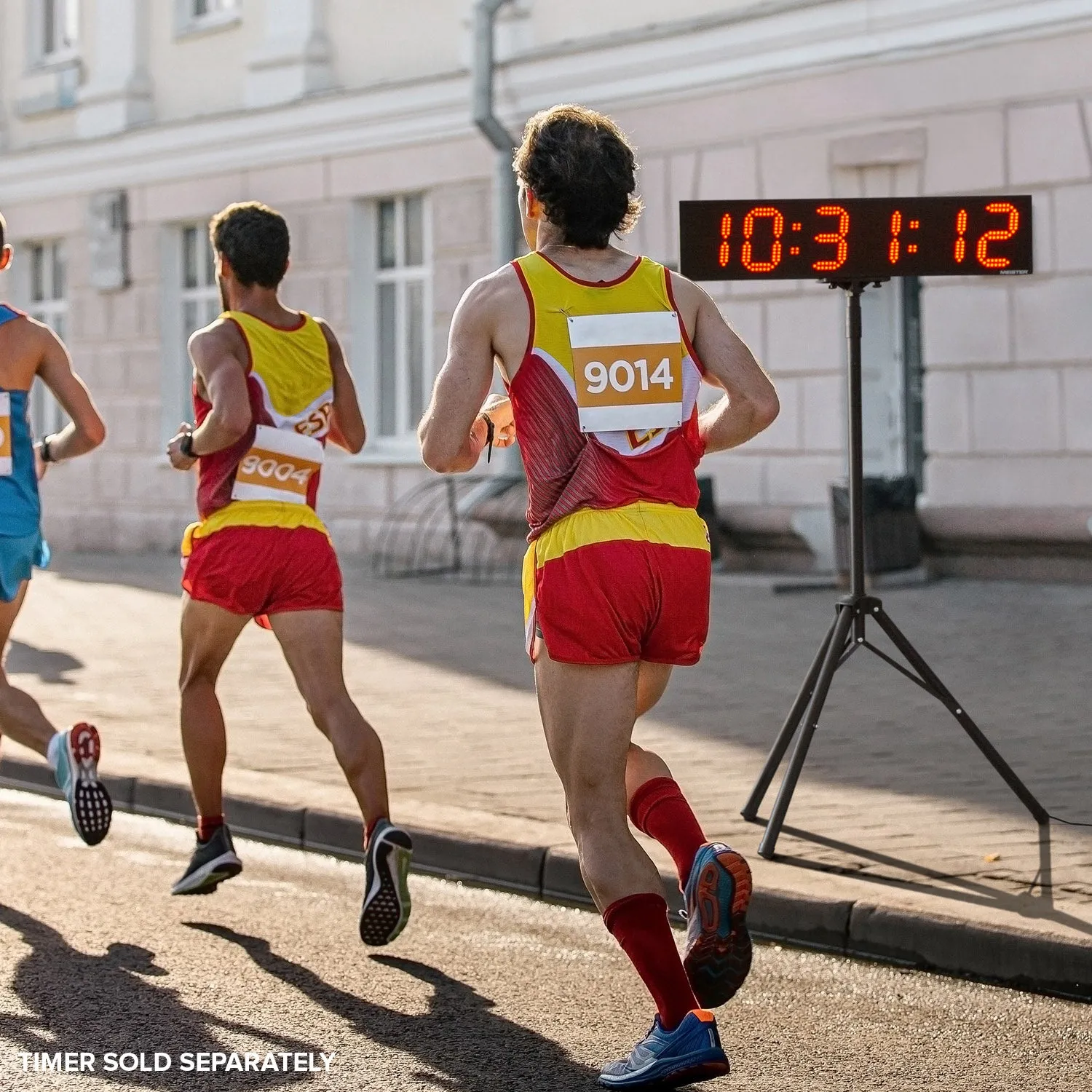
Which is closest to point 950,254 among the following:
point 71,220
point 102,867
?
point 102,867

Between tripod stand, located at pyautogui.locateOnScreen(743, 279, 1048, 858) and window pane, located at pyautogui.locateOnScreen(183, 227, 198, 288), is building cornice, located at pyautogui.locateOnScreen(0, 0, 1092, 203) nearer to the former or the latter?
window pane, located at pyautogui.locateOnScreen(183, 227, 198, 288)

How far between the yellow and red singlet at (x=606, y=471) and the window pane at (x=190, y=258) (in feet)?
59.0

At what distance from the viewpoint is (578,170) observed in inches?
169

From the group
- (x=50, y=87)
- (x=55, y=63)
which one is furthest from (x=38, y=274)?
(x=55, y=63)

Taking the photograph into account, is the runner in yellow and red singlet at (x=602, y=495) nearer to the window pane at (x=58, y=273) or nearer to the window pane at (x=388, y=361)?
the window pane at (x=388, y=361)

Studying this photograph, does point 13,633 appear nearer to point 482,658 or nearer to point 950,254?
point 482,658

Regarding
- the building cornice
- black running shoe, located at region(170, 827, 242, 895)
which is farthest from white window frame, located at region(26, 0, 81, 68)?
black running shoe, located at region(170, 827, 242, 895)

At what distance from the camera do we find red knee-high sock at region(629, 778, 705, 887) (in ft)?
14.7

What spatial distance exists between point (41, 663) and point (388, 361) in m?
9.12

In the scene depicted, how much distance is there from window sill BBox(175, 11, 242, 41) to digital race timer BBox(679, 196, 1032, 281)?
15677mm

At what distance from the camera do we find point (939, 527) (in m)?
15.1

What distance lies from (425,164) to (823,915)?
14.3 m

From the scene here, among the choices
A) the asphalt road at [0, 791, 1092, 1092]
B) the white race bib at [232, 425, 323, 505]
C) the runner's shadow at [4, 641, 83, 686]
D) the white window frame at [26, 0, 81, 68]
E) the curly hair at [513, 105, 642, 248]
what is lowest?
the asphalt road at [0, 791, 1092, 1092]

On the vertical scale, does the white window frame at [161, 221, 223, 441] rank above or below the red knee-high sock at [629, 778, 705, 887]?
above
